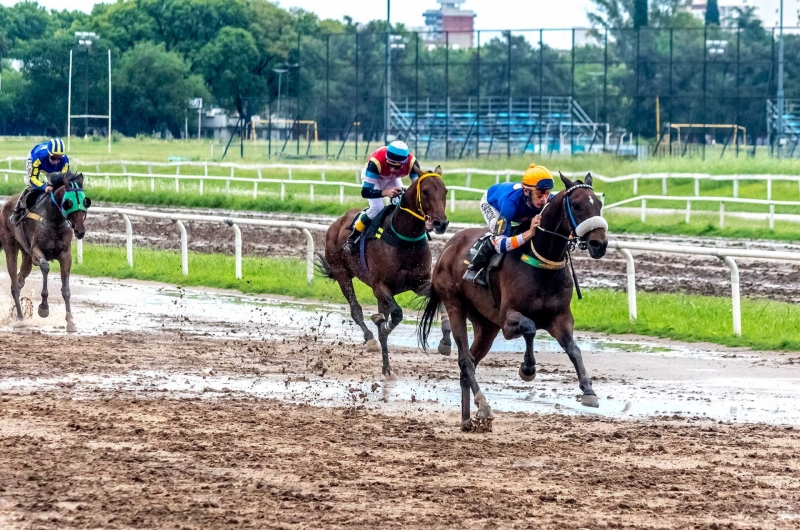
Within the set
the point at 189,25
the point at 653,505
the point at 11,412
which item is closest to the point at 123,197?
the point at 11,412

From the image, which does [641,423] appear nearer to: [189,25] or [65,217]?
[65,217]

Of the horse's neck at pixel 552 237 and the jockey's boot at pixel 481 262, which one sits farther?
the jockey's boot at pixel 481 262

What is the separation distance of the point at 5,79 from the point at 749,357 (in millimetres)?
39332

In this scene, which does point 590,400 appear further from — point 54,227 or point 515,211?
point 54,227

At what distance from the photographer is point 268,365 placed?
34.8 feet

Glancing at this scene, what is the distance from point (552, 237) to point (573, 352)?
2.31 ft

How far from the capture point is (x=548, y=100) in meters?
45.8

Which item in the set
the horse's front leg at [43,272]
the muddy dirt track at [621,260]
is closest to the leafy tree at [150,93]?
the muddy dirt track at [621,260]

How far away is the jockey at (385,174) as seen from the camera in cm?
1066

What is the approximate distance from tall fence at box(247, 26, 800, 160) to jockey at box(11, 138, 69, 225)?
24643mm

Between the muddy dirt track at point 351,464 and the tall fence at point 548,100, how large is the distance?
29825 mm

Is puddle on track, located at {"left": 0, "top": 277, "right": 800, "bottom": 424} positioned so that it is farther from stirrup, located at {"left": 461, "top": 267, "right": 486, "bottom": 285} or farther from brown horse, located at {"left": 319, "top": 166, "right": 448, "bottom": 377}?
stirrup, located at {"left": 461, "top": 267, "right": 486, "bottom": 285}

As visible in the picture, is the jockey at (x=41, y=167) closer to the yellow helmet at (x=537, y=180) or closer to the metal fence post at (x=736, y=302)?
the yellow helmet at (x=537, y=180)

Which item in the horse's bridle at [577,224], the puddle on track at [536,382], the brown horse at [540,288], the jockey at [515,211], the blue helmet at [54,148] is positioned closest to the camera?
the horse's bridle at [577,224]
